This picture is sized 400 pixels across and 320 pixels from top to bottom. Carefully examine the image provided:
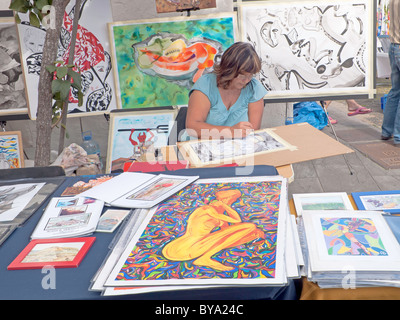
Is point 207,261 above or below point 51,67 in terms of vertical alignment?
below

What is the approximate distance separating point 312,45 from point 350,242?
2409mm

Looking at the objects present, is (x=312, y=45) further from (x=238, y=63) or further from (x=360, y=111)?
(x=360, y=111)

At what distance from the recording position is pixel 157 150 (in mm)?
1685

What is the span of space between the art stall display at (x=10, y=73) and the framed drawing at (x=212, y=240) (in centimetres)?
237

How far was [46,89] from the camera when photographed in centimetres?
244

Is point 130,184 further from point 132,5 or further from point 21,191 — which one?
point 132,5

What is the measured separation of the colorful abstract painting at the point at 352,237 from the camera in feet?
2.83

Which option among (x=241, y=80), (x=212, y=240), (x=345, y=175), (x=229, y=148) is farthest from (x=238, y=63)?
(x=345, y=175)

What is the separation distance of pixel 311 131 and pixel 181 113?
973mm

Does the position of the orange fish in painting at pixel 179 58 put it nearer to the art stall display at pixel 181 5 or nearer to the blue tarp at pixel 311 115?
the art stall display at pixel 181 5

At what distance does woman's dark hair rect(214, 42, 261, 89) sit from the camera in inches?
83.3

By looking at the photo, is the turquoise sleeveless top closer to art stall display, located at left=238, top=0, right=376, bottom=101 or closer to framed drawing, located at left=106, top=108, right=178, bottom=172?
framed drawing, located at left=106, top=108, right=178, bottom=172

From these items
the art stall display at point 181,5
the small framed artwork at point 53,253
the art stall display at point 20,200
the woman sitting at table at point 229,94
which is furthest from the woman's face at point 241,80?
the small framed artwork at point 53,253

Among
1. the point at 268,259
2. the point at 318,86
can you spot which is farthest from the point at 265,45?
the point at 268,259
